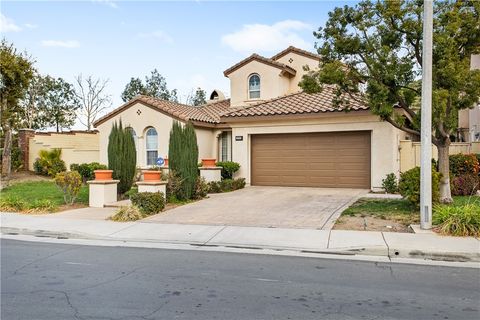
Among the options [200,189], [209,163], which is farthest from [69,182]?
[209,163]

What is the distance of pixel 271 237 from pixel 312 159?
30.6ft

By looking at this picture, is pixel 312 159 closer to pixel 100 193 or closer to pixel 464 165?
pixel 464 165

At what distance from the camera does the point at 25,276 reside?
6301 mm

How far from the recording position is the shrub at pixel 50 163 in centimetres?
2333

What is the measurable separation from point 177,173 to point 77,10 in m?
6.52

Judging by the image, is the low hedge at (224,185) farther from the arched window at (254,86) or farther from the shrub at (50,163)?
the shrub at (50,163)

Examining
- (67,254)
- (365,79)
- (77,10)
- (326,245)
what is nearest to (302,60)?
(365,79)

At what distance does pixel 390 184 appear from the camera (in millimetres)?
15688

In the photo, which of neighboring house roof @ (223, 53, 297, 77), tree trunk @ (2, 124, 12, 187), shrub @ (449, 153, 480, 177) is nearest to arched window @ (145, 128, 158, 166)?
neighboring house roof @ (223, 53, 297, 77)

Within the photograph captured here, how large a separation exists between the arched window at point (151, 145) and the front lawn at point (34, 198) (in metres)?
3.56

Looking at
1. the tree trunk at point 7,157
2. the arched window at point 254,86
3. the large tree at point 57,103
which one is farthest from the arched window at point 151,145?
the large tree at point 57,103

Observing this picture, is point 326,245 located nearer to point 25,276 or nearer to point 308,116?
point 25,276

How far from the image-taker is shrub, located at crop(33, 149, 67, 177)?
23328 millimetres

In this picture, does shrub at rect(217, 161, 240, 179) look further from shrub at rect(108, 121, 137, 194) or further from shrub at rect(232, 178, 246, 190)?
shrub at rect(108, 121, 137, 194)
